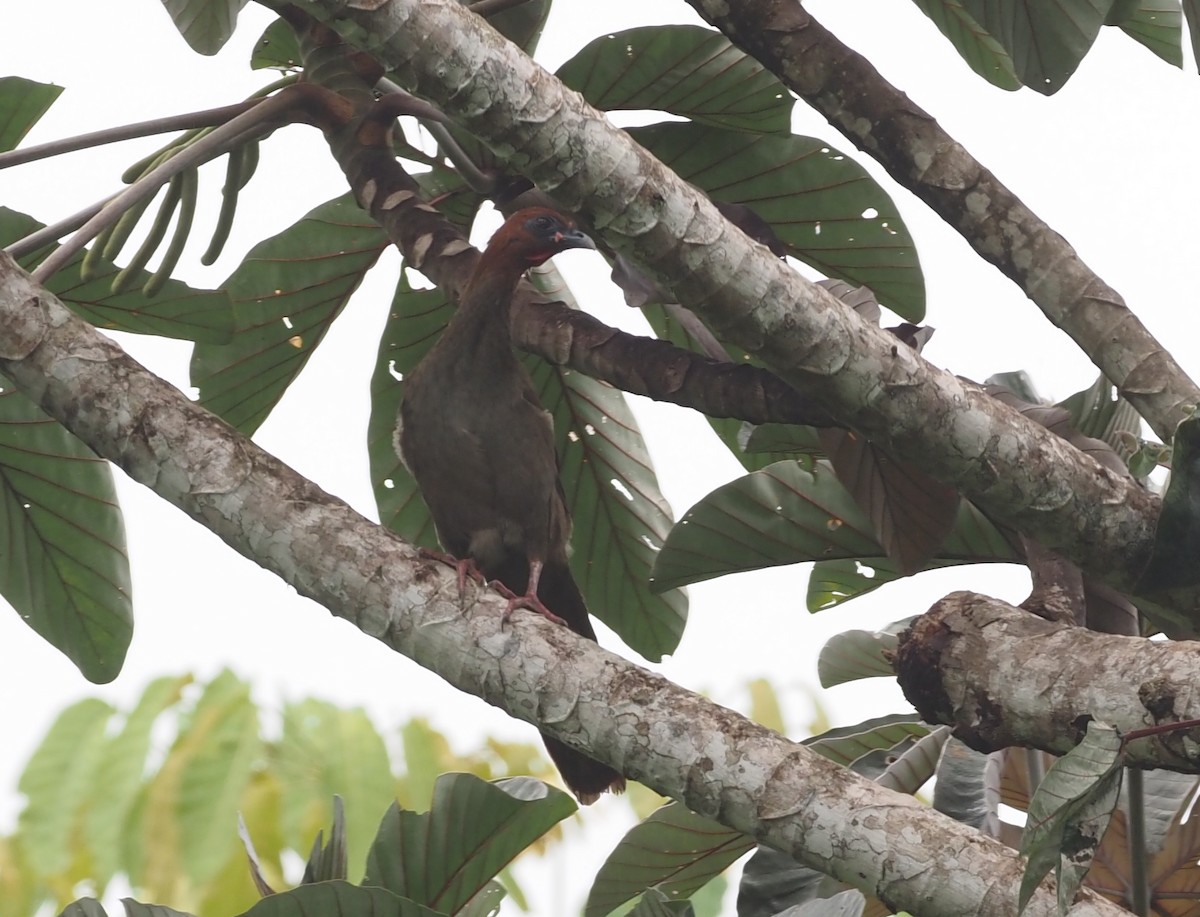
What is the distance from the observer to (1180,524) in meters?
1.91

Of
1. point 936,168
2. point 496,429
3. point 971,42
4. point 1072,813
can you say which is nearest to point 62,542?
point 496,429

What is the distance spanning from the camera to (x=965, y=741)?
193 cm

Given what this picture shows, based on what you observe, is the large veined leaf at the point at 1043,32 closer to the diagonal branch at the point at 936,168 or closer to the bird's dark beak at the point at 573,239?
the diagonal branch at the point at 936,168

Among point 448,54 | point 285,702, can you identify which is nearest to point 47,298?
point 448,54

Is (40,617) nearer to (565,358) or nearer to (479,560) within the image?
(479,560)

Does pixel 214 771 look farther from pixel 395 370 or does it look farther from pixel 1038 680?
pixel 1038 680

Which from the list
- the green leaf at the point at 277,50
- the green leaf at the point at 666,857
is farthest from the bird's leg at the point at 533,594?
the green leaf at the point at 277,50

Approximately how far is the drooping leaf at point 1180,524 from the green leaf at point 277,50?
2.16 m

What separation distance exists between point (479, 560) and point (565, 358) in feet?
3.14

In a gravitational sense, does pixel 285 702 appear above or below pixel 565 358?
below

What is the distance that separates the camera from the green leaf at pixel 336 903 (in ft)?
5.86

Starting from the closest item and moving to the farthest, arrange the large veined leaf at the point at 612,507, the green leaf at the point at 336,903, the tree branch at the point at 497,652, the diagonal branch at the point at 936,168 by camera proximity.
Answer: the tree branch at the point at 497,652
the green leaf at the point at 336,903
the diagonal branch at the point at 936,168
the large veined leaf at the point at 612,507

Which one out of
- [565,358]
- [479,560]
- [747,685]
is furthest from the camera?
[747,685]

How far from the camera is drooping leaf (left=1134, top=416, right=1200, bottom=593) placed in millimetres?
1847
